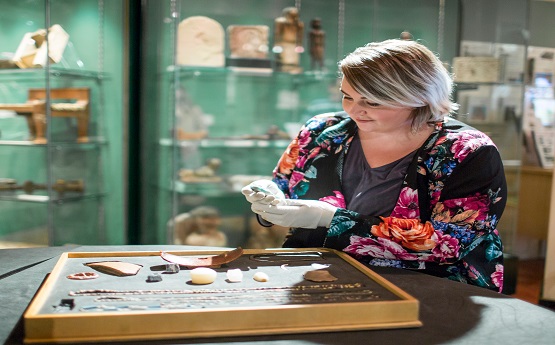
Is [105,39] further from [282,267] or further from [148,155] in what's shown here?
[282,267]

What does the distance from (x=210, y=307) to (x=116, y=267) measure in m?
0.38

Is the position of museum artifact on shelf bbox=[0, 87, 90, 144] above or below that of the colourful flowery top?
above

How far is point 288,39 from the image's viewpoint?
4.11 metres

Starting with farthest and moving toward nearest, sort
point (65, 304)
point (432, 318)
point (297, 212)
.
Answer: point (297, 212) < point (432, 318) < point (65, 304)

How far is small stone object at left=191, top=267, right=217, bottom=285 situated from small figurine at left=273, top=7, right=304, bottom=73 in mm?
2954

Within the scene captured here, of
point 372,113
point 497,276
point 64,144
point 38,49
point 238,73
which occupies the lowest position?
point 497,276

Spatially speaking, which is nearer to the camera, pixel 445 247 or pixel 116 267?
pixel 116 267

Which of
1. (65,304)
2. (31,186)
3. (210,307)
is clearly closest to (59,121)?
(31,186)

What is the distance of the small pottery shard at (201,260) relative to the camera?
1493 mm

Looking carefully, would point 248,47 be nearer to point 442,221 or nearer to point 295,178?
point 295,178

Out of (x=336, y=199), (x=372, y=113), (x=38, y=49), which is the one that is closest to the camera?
(x=372, y=113)

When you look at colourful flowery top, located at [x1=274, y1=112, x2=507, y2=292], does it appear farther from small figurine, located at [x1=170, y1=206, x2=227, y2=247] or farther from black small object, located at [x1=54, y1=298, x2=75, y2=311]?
small figurine, located at [x1=170, y1=206, x2=227, y2=247]

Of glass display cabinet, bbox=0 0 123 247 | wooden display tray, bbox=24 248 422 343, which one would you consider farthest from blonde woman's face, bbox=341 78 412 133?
glass display cabinet, bbox=0 0 123 247

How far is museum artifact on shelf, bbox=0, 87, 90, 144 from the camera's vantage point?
3.75m
